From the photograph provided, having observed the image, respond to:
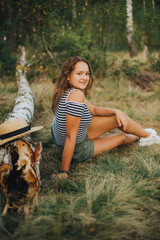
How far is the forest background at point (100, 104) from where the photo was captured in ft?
4.98

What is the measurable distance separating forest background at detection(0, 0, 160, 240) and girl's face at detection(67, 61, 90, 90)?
1046 mm

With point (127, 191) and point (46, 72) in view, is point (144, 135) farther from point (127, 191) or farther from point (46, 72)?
point (46, 72)

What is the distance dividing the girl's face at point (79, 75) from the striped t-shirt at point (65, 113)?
186 millimetres

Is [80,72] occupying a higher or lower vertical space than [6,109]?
higher

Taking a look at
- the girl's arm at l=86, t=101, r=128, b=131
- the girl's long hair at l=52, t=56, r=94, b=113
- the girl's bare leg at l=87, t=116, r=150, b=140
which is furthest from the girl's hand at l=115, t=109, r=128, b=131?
the girl's long hair at l=52, t=56, r=94, b=113

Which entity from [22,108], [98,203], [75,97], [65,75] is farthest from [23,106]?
[98,203]

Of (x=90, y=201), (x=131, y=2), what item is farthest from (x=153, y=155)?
(x=131, y=2)

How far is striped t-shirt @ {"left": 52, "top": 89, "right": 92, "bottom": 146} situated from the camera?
2.15 m

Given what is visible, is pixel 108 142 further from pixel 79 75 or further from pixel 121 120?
pixel 79 75

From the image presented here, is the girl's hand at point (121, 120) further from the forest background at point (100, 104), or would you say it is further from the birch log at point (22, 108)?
the birch log at point (22, 108)

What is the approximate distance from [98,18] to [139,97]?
2995 millimetres

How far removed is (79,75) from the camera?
8.05 ft

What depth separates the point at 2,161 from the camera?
1.90 metres

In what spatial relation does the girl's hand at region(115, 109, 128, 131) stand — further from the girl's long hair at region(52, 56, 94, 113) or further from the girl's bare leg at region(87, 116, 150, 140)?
the girl's long hair at region(52, 56, 94, 113)
